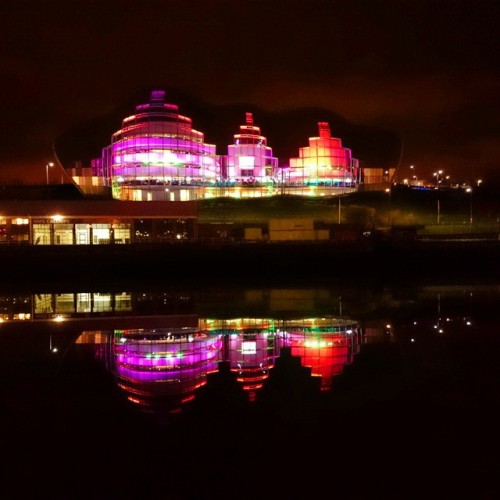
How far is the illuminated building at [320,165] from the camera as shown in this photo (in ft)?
196

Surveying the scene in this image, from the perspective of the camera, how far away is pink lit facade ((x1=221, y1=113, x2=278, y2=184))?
2322 inches

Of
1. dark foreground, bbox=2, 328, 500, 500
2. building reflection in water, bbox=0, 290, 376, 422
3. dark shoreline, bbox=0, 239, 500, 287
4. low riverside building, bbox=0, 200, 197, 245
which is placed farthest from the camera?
low riverside building, bbox=0, 200, 197, 245

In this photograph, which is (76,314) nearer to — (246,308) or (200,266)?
(246,308)

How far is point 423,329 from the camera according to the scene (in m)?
14.7

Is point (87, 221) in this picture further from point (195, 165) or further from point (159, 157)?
point (195, 165)

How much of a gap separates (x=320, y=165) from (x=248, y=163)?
7.80m

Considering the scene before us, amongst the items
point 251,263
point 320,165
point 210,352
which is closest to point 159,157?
point 320,165

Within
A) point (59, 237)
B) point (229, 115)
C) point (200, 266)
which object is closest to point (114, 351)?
point (200, 266)

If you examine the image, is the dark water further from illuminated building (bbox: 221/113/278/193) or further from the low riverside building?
illuminated building (bbox: 221/113/278/193)

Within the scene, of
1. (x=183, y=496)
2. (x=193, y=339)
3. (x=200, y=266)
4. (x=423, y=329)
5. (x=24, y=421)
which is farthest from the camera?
(x=200, y=266)

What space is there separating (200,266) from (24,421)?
27.3m

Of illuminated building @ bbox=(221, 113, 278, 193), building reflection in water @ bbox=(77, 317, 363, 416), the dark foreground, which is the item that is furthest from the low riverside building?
the dark foreground

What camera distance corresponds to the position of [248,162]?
195ft

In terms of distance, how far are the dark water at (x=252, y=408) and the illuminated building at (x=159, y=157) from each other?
131 feet
